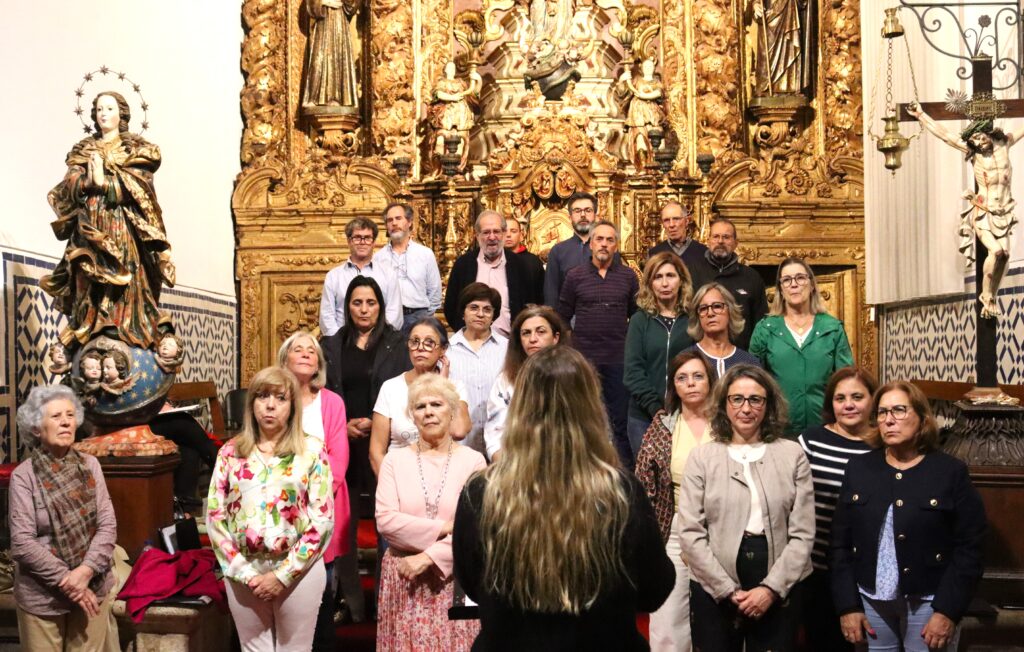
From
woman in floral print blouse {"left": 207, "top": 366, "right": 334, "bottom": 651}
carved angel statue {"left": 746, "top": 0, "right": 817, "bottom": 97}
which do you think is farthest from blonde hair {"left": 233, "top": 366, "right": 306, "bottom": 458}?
carved angel statue {"left": 746, "top": 0, "right": 817, "bottom": 97}

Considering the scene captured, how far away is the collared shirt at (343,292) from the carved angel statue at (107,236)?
3.22 feet

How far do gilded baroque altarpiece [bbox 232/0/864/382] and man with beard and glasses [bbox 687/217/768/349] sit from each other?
3583 mm

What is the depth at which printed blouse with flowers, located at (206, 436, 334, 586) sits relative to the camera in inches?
193

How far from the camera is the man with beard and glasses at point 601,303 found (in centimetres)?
736

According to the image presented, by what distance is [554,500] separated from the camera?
10.6 ft

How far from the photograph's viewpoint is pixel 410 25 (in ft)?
41.3

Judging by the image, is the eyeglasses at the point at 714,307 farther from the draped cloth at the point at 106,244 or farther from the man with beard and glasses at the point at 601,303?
the draped cloth at the point at 106,244

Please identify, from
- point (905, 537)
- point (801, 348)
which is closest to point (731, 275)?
point (801, 348)

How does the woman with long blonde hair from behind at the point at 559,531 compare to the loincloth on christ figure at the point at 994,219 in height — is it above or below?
below

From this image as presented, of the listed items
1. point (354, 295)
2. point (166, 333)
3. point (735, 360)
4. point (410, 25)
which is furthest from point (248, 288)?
point (735, 360)

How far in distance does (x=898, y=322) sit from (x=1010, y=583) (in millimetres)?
4795

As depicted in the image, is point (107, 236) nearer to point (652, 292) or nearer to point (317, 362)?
point (317, 362)

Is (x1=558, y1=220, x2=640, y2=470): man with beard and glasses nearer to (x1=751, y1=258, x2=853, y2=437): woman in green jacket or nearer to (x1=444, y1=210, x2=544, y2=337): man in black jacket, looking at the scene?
(x1=444, y1=210, x2=544, y2=337): man in black jacket

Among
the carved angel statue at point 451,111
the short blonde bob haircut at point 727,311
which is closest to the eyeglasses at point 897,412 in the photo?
the short blonde bob haircut at point 727,311
